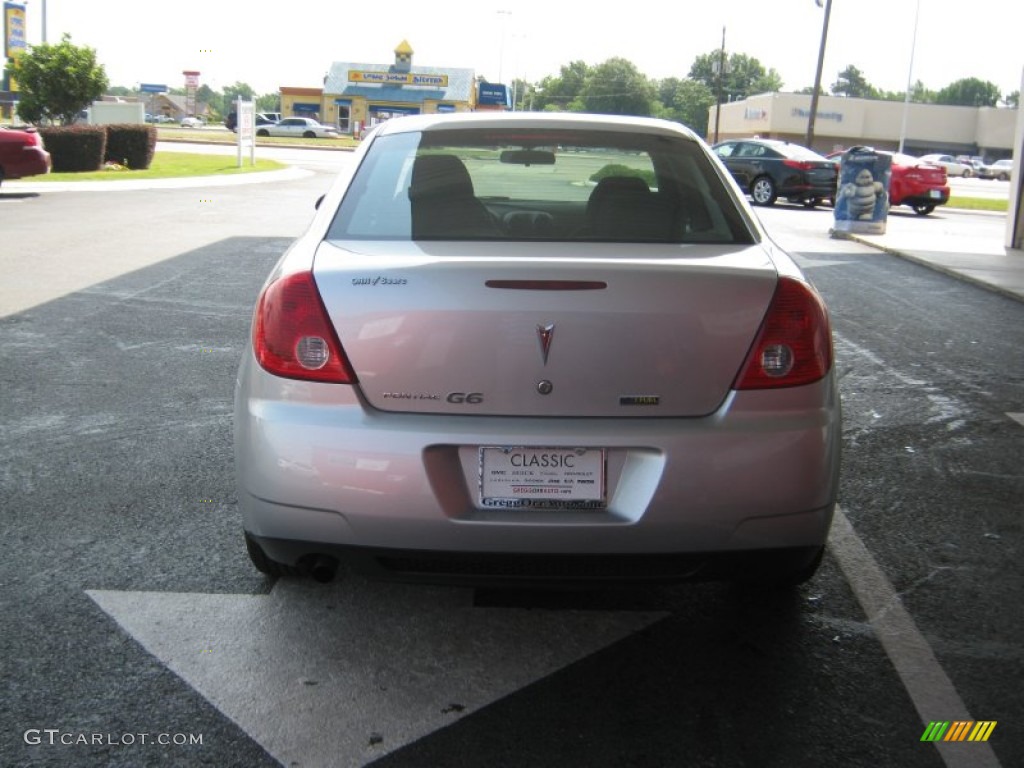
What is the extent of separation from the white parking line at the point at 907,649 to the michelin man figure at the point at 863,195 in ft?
49.4

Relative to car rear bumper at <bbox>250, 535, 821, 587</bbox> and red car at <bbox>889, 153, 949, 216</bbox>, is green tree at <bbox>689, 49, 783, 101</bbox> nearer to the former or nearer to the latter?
red car at <bbox>889, 153, 949, 216</bbox>

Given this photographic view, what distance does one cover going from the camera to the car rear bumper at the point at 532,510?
9.09ft

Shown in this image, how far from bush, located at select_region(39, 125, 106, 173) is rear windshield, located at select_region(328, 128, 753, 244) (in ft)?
75.2

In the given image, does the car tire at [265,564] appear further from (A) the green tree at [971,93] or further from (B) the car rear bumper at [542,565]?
(A) the green tree at [971,93]

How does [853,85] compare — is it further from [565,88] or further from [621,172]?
[621,172]

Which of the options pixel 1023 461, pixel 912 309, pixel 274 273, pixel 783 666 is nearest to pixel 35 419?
pixel 274 273

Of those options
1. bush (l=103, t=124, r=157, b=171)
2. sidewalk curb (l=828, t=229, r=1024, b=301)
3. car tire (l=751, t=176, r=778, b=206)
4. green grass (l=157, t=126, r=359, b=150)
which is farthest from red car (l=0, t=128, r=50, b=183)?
green grass (l=157, t=126, r=359, b=150)

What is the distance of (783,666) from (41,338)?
5921mm

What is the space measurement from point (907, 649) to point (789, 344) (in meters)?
1.05

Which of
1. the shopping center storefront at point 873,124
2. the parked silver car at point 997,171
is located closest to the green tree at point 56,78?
the shopping center storefront at point 873,124

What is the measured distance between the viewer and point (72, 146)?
2461 cm

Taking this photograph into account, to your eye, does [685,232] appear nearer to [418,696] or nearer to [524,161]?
[524,161]

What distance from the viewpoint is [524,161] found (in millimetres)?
4246

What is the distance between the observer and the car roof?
393 centimetres
